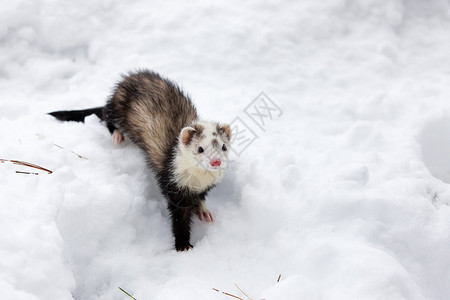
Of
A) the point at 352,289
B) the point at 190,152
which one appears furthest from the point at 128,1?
the point at 352,289

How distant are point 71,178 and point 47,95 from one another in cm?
143

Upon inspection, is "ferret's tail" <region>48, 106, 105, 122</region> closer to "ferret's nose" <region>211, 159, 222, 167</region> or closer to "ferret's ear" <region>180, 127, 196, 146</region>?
"ferret's ear" <region>180, 127, 196, 146</region>

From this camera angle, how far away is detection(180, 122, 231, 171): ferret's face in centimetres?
202

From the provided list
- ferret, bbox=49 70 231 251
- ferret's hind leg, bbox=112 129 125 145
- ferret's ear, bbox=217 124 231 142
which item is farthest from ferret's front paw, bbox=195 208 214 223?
ferret's hind leg, bbox=112 129 125 145

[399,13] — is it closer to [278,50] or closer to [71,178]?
[278,50]

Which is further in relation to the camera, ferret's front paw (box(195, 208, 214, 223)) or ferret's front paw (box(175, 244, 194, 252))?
ferret's front paw (box(195, 208, 214, 223))

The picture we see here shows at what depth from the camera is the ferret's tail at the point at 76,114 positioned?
261 cm

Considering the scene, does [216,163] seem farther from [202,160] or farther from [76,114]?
[76,114]

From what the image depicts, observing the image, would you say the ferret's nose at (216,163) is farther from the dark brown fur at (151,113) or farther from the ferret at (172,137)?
the dark brown fur at (151,113)

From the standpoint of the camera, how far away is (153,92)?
254 cm

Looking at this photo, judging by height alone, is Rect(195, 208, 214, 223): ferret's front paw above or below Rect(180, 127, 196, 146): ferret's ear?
below

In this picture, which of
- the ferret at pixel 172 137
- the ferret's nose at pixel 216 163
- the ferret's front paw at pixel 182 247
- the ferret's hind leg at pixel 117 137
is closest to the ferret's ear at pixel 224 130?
the ferret at pixel 172 137

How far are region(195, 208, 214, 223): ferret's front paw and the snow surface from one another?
73 mm

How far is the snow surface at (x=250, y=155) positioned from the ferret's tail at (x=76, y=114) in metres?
0.09
